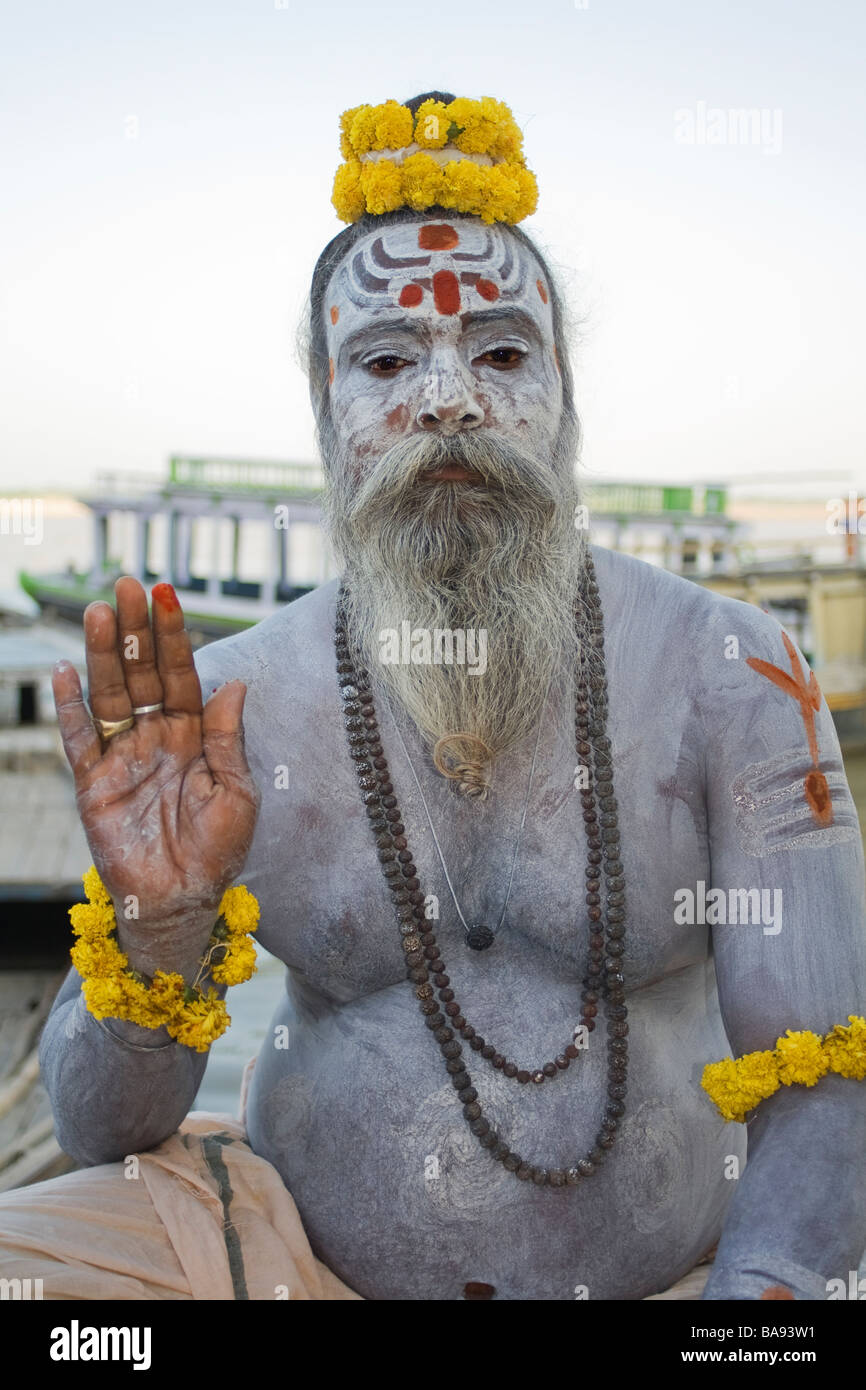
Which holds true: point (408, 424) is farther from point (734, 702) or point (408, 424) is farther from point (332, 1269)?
point (332, 1269)

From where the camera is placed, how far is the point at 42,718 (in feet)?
39.9

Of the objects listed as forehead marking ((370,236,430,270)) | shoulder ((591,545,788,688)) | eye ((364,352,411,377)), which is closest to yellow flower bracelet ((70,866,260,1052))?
shoulder ((591,545,788,688))

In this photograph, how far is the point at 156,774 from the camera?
188cm

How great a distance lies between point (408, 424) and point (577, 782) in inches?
28.9

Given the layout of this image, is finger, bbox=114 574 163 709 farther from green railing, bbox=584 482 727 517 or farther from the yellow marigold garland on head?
green railing, bbox=584 482 727 517

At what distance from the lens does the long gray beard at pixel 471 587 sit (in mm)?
2225

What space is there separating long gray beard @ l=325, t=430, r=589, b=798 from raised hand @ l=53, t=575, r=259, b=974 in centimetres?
48

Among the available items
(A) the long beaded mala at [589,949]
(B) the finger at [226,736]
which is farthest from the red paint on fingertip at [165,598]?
(A) the long beaded mala at [589,949]

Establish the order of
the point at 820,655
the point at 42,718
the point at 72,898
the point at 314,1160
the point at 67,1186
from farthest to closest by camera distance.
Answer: the point at 820,655 < the point at 42,718 < the point at 72,898 < the point at 314,1160 < the point at 67,1186

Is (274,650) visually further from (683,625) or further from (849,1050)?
(849,1050)

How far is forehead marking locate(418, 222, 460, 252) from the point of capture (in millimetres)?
2391

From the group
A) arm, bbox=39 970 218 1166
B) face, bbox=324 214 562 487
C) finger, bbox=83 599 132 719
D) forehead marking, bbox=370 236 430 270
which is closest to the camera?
finger, bbox=83 599 132 719

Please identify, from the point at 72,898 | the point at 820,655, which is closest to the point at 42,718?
the point at 72,898

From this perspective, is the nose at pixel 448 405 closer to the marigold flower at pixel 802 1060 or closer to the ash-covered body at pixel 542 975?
the ash-covered body at pixel 542 975
